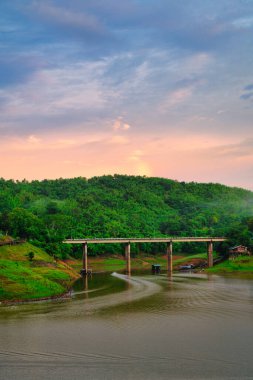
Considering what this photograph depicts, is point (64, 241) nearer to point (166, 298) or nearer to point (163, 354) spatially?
point (166, 298)

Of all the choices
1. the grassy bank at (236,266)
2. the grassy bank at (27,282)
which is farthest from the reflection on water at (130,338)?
the grassy bank at (236,266)

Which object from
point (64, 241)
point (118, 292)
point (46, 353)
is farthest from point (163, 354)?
point (64, 241)

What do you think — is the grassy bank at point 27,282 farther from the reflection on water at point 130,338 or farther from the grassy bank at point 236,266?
the grassy bank at point 236,266

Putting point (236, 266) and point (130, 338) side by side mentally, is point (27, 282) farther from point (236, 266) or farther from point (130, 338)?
point (236, 266)

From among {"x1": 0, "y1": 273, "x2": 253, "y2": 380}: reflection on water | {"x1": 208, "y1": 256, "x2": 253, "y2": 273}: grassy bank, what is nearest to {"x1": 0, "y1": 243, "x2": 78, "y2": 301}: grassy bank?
{"x1": 0, "y1": 273, "x2": 253, "y2": 380}: reflection on water

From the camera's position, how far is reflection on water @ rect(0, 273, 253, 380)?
38.5 m

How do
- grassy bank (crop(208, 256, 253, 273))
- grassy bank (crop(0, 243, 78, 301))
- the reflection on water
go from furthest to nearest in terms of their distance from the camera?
grassy bank (crop(208, 256, 253, 273))
grassy bank (crop(0, 243, 78, 301))
the reflection on water

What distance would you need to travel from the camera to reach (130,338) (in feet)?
163

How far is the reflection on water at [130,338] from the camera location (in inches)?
1517

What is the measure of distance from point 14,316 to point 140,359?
89.9ft

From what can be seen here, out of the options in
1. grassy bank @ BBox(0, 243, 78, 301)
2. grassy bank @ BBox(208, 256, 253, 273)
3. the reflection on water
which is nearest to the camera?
the reflection on water

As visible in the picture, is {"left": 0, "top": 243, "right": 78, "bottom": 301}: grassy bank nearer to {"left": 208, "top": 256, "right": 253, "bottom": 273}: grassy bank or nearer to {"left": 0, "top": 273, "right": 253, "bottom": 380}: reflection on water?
{"left": 0, "top": 273, "right": 253, "bottom": 380}: reflection on water

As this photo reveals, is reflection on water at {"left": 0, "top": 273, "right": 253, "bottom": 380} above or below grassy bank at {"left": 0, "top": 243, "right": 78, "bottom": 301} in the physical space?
below

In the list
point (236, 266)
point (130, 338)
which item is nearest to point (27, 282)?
point (130, 338)
